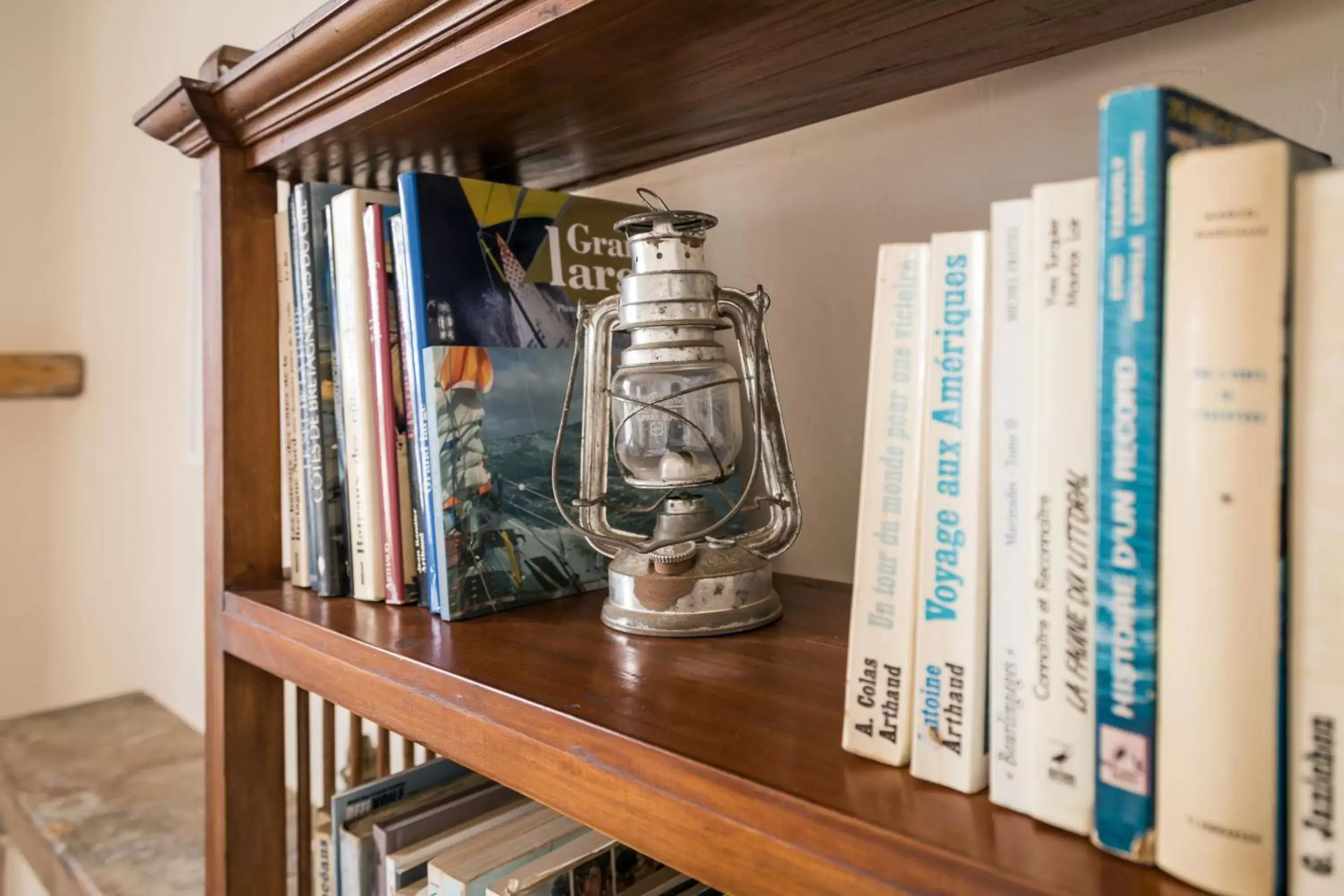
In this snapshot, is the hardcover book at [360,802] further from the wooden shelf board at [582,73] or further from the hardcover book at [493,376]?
the wooden shelf board at [582,73]

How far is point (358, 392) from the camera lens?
2.38 ft

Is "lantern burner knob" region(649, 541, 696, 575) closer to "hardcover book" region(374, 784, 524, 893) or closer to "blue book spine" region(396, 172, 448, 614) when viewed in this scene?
"blue book spine" region(396, 172, 448, 614)

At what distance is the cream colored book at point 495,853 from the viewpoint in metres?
0.63

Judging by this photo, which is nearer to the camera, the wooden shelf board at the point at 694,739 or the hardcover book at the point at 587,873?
the wooden shelf board at the point at 694,739

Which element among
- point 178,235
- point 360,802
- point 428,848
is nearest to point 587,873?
point 428,848

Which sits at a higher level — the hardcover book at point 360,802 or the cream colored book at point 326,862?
the hardcover book at point 360,802

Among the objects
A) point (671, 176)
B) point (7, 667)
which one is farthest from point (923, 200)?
point (7, 667)

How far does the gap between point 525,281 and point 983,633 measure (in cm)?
49

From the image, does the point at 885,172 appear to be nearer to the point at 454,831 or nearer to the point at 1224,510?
the point at 1224,510

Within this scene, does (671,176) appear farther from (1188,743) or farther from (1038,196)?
(1188,743)

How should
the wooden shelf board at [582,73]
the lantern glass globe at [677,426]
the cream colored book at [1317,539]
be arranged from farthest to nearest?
→ 1. the lantern glass globe at [677,426]
2. the wooden shelf board at [582,73]
3. the cream colored book at [1317,539]

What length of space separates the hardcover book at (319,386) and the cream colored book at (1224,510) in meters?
0.63

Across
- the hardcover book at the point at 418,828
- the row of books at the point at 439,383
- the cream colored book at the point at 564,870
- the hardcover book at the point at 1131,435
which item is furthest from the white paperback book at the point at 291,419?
the hardcover book at the point at 1131,435

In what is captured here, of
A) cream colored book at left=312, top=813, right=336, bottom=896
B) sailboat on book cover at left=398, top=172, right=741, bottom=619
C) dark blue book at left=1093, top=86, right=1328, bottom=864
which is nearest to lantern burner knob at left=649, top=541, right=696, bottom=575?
sailboat on book cover at left=398, top=172, right=741, bottom=619
